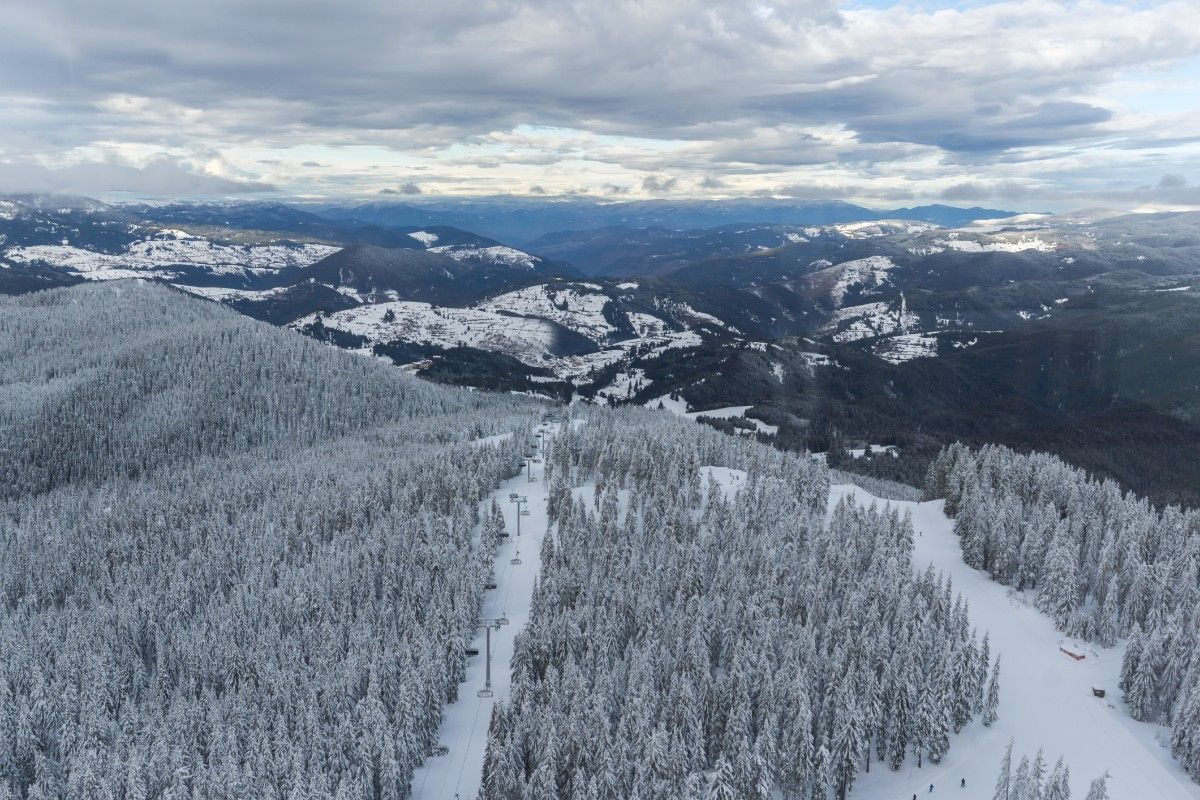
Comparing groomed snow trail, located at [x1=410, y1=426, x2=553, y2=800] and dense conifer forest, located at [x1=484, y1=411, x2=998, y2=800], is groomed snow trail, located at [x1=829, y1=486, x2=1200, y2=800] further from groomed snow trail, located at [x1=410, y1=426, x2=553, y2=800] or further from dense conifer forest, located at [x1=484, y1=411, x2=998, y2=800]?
groomed snow trail, located at [x1=410, y1=426, x2=553, y2=800]

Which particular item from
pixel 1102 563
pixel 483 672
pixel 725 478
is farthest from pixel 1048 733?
pixel 725 478

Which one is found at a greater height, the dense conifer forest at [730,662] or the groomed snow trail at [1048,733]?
the dense conifer forest at [730,662]

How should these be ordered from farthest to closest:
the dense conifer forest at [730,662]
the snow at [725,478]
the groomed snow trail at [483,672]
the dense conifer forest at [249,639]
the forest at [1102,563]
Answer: the snow at [725,478]
the forest at [1102,563]
the groomed snow trail at [483,672]
the dense conifer forest at [249,639]
the dense conifer forest at [730,662]

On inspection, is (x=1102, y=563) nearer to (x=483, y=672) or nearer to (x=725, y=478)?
(x=725, y=478)

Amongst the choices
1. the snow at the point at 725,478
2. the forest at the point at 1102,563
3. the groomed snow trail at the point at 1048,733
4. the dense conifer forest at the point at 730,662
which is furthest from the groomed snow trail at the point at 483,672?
the forest at the point at 1102,563

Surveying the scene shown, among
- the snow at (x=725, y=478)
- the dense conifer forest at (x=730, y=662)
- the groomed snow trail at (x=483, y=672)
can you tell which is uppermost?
the dense conifer forest at (x=730, y=662)

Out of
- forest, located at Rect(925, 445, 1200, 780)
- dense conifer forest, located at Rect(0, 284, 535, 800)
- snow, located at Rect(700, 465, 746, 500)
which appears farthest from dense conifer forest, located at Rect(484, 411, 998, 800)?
snow, located at Rect(700, 465, 746, 500)

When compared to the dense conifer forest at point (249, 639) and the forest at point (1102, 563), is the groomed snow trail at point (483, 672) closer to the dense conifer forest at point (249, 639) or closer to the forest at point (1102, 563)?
the dense conifer forest at point (249, 639)

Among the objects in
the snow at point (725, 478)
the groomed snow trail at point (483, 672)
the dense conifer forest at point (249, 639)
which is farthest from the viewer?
the snow at point (725, 478)
